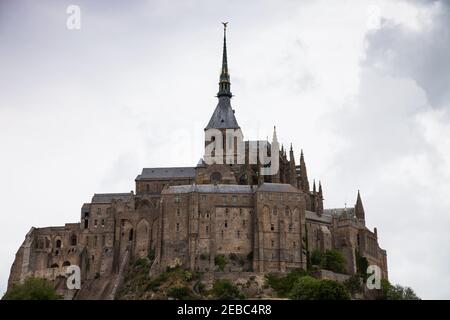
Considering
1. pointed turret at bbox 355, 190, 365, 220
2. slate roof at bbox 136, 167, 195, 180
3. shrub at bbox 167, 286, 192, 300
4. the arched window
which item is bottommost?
shrub at bbox 167, 286, 192, 300

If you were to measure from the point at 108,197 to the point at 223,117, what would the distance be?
860 inches

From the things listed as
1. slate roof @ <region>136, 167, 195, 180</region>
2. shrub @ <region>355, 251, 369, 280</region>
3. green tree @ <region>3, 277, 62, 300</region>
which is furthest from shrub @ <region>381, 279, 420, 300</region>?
green tree @ <region>3, 277, 62, 300</region>

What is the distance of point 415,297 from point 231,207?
27.0 meters

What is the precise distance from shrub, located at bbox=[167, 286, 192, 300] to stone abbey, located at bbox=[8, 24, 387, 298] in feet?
20.2

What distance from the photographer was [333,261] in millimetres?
128000

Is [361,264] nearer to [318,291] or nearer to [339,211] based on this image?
[339,211]

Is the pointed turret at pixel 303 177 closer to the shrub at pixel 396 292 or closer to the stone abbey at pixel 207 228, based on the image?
the stone abbey at pixel 207 228

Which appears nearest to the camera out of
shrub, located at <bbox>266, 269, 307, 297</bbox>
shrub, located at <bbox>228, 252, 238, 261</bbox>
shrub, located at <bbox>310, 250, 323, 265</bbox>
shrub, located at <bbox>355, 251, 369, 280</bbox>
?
shrub, located at <bbox>266, 269, 307, 297</bbox>

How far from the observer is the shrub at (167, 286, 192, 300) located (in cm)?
11750

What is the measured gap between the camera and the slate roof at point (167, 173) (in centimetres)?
14523

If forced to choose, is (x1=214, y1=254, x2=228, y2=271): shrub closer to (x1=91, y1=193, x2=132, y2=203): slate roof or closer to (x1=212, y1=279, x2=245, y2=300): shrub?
(x1=212, y1=279, x2=245, y2=300): shrub

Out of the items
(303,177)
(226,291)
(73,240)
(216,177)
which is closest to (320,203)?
(303,177)

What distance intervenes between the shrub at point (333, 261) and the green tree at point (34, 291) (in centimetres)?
3522
